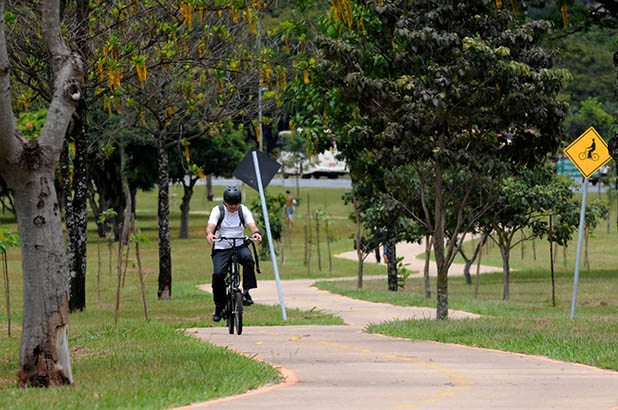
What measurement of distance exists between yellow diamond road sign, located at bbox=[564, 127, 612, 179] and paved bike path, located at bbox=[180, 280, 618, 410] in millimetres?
5247

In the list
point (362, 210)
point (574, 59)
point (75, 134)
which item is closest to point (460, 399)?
point (75, 134)

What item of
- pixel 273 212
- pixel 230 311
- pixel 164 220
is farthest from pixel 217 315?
pixel 273 212

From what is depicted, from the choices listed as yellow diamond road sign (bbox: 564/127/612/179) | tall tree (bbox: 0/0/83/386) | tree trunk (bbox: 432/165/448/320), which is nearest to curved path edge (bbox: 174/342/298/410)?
tall tree (bbox: 0/0/83/386)

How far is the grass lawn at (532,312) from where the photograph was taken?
12203mm

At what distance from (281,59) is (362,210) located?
8577mm

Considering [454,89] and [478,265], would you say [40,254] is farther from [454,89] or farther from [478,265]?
[478,265]

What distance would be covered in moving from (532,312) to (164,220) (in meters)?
7.99

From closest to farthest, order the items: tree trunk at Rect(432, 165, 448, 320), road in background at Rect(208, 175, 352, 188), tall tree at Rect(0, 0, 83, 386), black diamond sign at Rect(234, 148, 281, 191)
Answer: tall tree at Rect(0, 0, 83, 386), tree trunk at Rect(432, 165, 448, 320), black diamond sign at Rect(234, 148, 281, 191), road in background at Rect(208, 175, 352, 188)

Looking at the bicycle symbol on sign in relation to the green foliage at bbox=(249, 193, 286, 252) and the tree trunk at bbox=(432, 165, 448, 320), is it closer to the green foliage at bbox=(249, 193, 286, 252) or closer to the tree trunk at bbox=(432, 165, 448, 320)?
the tree trunk at bbox=(432, 165, 448, 320)

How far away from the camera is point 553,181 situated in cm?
2747

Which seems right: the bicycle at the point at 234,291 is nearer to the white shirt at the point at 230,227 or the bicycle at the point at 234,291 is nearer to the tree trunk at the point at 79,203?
the white shirt at the point at 230,227

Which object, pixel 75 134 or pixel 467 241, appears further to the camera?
pixel 467 241

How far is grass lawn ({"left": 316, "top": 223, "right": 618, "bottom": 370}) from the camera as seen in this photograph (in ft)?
40.0

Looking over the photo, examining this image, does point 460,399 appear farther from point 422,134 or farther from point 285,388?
point 422,134
